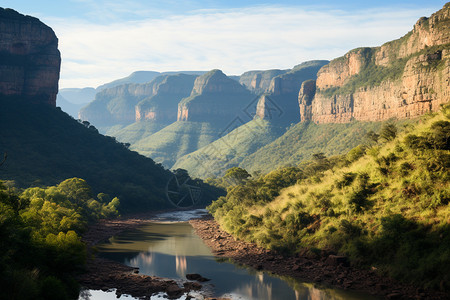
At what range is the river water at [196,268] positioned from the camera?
80.0 ft

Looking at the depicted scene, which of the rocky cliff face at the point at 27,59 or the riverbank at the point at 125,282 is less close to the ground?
the rocky cliff face at the point at 27,59

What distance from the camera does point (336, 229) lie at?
30812 millimetres

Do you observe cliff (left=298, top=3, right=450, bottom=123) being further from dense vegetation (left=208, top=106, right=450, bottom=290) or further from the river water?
the river water

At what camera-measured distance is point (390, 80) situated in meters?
101

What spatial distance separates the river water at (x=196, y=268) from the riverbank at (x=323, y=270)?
95cm

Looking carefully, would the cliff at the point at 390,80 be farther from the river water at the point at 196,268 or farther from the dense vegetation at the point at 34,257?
the dense vegetation at the point at 34,257

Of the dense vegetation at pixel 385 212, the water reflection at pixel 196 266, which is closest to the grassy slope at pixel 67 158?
the water reflection at pixel 196 266

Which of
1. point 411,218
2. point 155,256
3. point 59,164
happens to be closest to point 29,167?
point 59,164

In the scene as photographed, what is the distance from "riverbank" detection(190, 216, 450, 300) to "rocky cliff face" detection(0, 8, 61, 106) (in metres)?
80.2

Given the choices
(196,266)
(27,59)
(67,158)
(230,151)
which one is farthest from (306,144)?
(196,266)

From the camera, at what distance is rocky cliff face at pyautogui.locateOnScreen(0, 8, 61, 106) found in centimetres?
9594

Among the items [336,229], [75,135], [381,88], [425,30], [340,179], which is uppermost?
[425,30]

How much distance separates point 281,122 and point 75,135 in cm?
11079

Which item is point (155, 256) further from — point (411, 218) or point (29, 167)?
point (29, 167)
